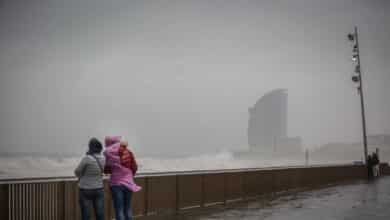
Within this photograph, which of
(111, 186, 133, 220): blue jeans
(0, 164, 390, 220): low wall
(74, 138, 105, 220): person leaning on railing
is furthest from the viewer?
(0, 164, 390, 220): low wall

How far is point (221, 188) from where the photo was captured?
1661 centimetres

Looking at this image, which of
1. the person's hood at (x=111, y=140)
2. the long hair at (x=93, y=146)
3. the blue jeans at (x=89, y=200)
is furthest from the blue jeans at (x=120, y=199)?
the long hair at (x=93, y=146)

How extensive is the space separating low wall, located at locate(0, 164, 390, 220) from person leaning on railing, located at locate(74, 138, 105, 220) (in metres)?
1.74

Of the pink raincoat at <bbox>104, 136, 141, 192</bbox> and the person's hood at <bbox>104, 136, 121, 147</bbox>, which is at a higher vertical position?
the person's hood at <bbox>104, 136, 121, 147</bbox>

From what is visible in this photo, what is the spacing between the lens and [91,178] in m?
8.97

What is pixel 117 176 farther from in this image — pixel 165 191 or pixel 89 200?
pixel 165 191

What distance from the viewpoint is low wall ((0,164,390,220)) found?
33.2ft

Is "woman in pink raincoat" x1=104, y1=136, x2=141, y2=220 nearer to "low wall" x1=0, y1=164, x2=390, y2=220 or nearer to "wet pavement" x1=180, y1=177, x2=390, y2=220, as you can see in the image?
"low wall" x1=0, y1=164, x2=390, y2=220

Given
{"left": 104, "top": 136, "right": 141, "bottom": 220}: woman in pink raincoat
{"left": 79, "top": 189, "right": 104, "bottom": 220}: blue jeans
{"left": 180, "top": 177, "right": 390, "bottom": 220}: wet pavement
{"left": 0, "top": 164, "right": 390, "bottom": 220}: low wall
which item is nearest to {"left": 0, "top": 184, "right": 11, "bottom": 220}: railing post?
{"left": 0, "top": 164, "right": 390, "bottom": 220}: low wall

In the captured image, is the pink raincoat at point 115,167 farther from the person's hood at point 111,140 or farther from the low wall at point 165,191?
the low wall at point 165,191

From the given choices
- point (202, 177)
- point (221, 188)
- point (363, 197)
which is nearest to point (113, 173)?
point (202, 177)

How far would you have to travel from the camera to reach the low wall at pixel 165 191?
10133 mm

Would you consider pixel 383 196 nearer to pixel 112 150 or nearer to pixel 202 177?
pixel 202 177

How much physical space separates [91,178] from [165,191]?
5196 millimetres
